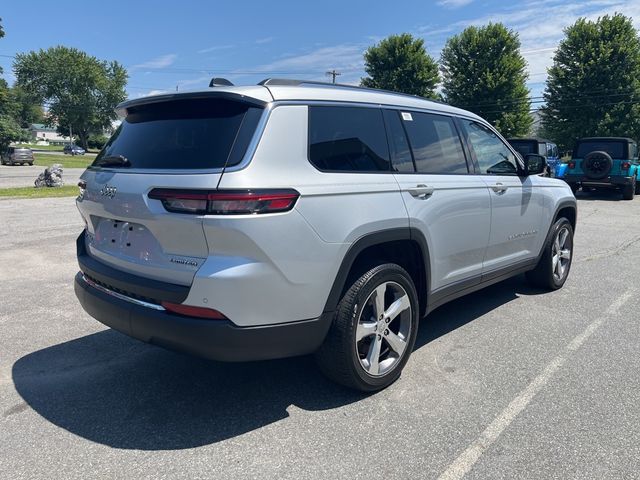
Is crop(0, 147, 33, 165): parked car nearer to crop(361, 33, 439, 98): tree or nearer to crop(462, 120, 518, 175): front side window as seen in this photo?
crop(361, 33, 439, 98): tree

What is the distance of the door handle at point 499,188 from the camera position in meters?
4.19

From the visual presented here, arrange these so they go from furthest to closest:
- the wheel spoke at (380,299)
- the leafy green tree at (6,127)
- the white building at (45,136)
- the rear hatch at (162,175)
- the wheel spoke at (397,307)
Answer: the white building at (45,136) → the leafy green tree at (6,127) → the wheel spoke at (397,307) → the wheel spoke at (380,299) → the rear hatch at (162,175)

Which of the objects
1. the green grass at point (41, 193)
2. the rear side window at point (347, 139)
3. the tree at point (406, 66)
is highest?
the tree at point (406, 66)

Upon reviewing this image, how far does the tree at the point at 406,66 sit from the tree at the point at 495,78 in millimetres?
2468

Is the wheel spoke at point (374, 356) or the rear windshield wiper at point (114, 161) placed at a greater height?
the rear windshield wiper at point (114, 161)

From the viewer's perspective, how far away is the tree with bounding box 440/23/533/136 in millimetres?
37406

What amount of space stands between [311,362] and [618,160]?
54.2 feet

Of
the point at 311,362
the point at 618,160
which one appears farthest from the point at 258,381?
the point at 618,160

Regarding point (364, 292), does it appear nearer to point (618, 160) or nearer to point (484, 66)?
point (618, 160)

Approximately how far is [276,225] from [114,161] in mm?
1259

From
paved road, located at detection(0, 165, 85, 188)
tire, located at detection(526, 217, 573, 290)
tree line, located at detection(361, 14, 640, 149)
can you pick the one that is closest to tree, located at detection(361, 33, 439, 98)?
tree line, located at detection(361, 14, 640, 149)

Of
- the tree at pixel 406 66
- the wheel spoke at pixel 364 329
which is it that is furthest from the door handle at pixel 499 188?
the tree at pixel 406 66

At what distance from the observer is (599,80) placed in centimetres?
3294

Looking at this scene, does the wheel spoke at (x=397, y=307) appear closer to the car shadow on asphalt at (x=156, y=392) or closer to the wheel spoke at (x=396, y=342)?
the wheel spoke at (x=396, y=342)
